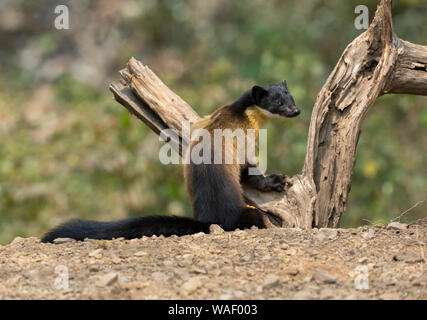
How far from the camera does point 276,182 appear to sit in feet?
20.5

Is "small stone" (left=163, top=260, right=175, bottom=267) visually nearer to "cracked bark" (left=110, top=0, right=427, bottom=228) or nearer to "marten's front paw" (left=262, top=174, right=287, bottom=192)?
"cracked bark" (left=110, top=0, right=427, bottom=228)

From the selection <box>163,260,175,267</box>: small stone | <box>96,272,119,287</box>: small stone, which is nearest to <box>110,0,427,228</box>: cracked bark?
<box>163,260,175,267</box>: small stone

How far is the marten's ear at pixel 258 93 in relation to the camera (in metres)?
6.85

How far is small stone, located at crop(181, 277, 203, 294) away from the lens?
13.0 feet

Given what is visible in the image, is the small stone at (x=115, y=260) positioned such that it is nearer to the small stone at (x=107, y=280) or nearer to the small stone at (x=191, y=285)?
the small stone at (x=107, y=280)

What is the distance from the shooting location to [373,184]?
11.1 meters

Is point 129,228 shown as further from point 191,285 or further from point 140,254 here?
point 191,285

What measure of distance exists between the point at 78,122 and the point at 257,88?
5.54 metres

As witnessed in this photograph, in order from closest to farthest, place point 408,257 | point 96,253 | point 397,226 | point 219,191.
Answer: point 408,257, point 96,253, point 397,226, point 219,191

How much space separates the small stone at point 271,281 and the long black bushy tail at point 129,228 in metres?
1.77

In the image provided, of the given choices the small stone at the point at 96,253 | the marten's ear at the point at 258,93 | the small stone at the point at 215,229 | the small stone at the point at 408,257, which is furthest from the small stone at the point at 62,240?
the small stone at the point at 408,257

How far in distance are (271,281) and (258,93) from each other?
3.24 m

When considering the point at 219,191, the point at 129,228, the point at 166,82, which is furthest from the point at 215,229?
the point at 166,82
